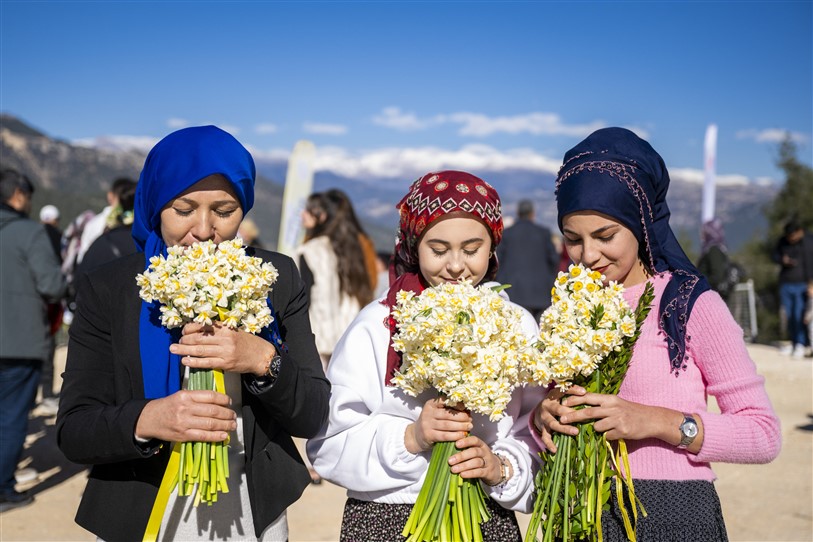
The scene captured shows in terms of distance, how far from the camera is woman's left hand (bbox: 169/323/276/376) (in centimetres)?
230

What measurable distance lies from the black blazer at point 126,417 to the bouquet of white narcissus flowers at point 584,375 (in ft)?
2.74

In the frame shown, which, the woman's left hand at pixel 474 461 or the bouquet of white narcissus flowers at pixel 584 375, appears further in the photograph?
the woman's left hand at pixel 474 461

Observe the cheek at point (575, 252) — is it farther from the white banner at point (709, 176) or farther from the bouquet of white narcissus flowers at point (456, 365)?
the white banner at point (709, 176)

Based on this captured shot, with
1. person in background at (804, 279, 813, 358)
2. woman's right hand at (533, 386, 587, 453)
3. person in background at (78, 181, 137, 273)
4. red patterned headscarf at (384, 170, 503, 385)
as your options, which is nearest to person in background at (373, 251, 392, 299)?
person in background at (78, 181, 137, 273)

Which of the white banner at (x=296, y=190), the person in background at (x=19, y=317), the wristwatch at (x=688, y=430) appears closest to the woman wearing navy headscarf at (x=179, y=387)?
the wristwatch at (x=688, y=430)

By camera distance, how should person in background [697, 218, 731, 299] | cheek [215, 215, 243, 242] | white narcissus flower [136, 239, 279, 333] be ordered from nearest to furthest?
white narcissus flower [136, 239, 279, 333] < cheek [215, 215, 243, 242] < person in background [697, 218, 731, 299]

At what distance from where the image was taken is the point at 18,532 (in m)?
6.11

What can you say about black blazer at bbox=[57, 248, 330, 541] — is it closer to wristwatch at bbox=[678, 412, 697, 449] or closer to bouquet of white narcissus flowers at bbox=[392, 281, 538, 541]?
bouquet of white narcissus flowers at bbox=[392, 281, 538, 541]

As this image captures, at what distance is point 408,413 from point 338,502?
177 inches

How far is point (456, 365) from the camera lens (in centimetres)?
237

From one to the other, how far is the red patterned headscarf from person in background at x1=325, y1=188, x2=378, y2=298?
451 centimetres

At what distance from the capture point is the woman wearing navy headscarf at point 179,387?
91.7 inches

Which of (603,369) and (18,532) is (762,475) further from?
(18,532)

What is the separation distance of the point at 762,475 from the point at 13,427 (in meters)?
7.47
